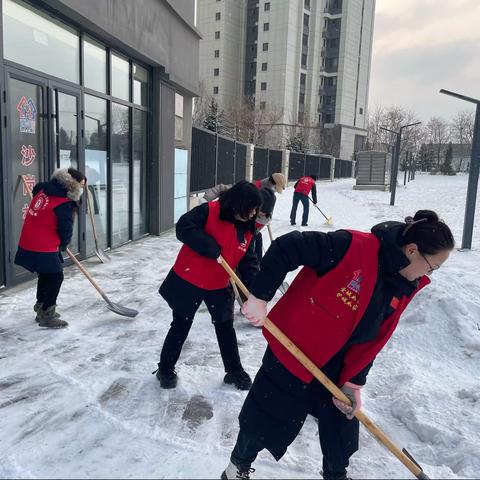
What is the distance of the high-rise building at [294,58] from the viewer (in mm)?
57062

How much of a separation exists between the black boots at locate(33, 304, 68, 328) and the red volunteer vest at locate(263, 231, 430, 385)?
9.52 ft

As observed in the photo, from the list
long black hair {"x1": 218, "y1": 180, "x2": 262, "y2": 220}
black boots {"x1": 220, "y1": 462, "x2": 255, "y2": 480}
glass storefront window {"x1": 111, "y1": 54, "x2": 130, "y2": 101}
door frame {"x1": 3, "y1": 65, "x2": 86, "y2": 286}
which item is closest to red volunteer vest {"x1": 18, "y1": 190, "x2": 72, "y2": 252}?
door frame {"x1": 3, "y1": 65, "x2": 86, "y2": 286}

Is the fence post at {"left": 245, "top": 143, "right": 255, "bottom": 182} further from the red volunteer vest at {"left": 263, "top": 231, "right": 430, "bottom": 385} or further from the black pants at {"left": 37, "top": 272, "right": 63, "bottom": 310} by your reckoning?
the red volunteer vest at {"left": 263, "top": 231, "right": 430, "bottom": 385}

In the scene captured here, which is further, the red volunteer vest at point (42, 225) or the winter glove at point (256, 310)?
the red volunteer vest at point (42, 225)

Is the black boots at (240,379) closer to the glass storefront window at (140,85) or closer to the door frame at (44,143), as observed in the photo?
the door frame at (44,143)

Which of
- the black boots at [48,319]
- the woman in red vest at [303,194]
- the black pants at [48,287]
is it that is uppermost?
the woman in red vest at [303,194]

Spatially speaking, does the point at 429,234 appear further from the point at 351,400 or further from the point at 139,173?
the point at 139,173

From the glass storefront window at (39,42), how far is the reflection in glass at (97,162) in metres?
0.65

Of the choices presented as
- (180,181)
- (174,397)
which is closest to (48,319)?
(174,397)

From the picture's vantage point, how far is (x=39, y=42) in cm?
580

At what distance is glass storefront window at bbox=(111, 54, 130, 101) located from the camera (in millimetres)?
7824

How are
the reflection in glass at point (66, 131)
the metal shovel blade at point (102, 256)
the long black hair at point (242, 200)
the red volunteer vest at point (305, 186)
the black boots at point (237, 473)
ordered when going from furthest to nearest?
the red volunteer vest at point (305, 186), the metal shovel blade at point (102, 256), the reflection in glass at point (66, 131), the long black hair at point (242, 200), the black boots at point (237, 473)

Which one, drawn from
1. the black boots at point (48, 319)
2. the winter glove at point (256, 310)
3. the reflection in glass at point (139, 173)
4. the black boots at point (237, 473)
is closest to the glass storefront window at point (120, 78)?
the reflection in glass at point (139, 173)

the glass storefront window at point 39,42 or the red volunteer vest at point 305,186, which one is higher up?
the glass storefront window at point 39,42
